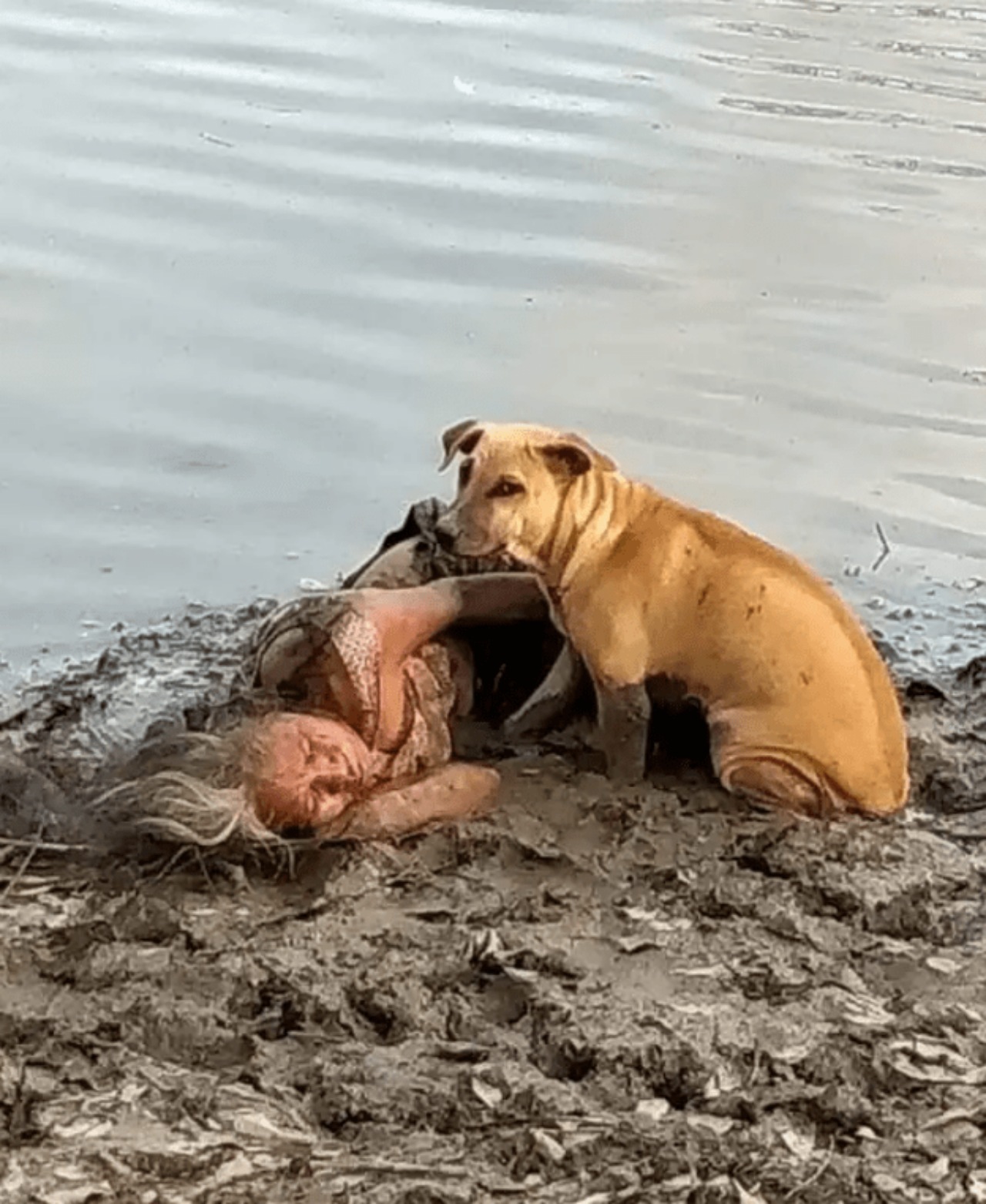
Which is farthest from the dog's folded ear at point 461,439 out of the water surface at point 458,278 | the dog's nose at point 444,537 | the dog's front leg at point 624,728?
the water surface at point 458,278

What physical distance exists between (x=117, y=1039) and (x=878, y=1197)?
908mm

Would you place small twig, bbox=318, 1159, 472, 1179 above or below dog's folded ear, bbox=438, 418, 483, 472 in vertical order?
below

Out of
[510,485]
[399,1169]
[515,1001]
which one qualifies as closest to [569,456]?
[510,485]

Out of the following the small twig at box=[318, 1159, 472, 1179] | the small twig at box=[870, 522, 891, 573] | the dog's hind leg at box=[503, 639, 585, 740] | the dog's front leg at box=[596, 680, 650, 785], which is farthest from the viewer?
the small twig at box=[870, 522, 891, 573]

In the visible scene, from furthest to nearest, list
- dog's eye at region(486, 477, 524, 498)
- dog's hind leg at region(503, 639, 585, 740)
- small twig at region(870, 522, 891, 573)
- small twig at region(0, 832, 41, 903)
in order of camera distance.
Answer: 1. small twig at region(870, 522, 891, 573)
2. dog's hind leg at region(503, 639, 585, 740)
3. dog's eye at region(486, 477, 524, 498)
4. small twig at region(0, 832, 41, 903)

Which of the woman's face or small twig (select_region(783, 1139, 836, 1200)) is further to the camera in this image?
the woman's face

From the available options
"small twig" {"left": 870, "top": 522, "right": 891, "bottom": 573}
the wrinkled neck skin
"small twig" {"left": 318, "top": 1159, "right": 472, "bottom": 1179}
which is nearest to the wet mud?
"small twig" {"left": 318, "top": 1159, "right": 472, "bottom": 1179}

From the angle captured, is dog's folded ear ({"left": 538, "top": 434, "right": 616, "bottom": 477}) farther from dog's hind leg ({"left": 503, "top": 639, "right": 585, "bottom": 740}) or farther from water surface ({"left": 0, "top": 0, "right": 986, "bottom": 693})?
water surface ({"left": 0, "top": 0, "right": 986, "bottom": 693})

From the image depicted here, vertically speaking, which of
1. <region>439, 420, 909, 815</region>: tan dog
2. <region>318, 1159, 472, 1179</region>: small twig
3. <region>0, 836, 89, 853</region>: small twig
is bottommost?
<region>318, 1159, 472, 1179</region>: small twig

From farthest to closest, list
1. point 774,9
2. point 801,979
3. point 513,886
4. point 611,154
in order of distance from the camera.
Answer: point 774,9
point 611,154
point 513,886
point 801,979

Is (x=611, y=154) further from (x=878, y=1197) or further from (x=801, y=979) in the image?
(x=878, y=1197)

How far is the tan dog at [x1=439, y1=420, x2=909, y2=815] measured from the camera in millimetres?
3176

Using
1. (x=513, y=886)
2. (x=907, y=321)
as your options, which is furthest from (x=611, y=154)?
(x=513, y=886)

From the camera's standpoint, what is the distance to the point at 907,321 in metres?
5.02
